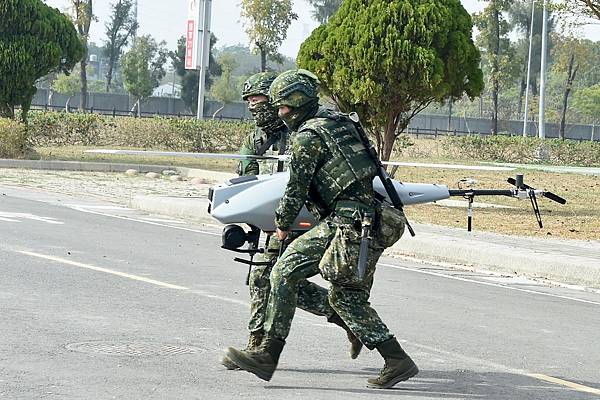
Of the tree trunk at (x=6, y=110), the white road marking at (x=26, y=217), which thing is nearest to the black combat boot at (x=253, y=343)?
the white road marking at (x=26, y=217)

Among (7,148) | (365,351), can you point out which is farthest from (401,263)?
(7,148)

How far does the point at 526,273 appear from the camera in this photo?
14.2 meters

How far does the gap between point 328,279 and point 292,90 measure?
3.50 feet

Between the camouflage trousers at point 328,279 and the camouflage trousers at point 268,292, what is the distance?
314 mm

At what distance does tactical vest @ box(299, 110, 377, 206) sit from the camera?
676 centimetres

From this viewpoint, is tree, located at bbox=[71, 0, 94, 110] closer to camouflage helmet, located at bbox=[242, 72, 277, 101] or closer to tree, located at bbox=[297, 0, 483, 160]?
tree, located at bbox=[297, 0, 483, 160]

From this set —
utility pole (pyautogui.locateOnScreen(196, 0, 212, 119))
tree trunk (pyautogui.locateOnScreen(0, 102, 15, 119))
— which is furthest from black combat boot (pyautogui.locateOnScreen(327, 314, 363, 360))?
utility pole (pyautogui.locateOnScreen(196, 0, 212, 119))

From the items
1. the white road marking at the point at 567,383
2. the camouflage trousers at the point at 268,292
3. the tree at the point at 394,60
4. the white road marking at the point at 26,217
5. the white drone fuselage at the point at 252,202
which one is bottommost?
the white road marking at the point at 567,383

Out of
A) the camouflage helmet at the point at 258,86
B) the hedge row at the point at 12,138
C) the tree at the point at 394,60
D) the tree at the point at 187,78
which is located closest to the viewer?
the camouflage helmet at the point at 258,86

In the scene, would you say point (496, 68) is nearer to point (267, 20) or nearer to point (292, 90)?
point (267, 20)

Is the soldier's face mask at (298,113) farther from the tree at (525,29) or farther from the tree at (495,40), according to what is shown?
the tree at (525,29)

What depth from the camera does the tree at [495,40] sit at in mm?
68188

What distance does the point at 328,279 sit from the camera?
22.4 feet

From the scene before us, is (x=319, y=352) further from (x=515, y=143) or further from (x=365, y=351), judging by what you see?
(x=515, y=143)
